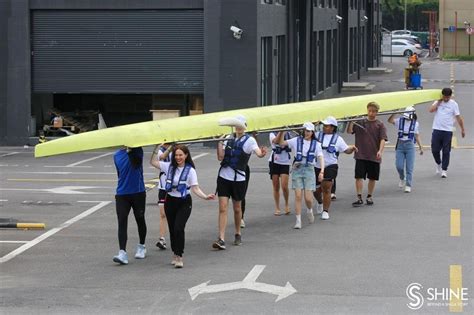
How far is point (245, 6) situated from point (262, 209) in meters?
11.5

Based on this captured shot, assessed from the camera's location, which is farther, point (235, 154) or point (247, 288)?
point (235, 154)

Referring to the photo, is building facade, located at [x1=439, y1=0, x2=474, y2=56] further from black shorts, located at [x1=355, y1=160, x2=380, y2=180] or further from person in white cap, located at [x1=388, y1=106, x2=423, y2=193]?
black shorts, located at [x1=355, y1=160, x2=380, y2=180]

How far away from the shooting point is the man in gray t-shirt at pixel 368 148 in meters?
18.3

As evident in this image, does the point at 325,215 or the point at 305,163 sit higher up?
the point at 305,163

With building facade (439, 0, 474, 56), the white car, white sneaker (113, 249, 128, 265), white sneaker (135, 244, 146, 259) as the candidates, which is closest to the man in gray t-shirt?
white sneaker (135, 244, 146, 259)

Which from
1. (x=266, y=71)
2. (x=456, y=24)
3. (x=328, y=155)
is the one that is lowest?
(x=328, y=155)

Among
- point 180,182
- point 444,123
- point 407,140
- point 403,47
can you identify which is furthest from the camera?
point 403,47

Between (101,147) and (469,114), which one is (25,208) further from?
(469,114)

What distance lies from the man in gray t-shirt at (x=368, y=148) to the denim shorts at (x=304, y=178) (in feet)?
7.42

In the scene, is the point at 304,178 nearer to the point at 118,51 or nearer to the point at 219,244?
the point at 219,244

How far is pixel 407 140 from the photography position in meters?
19.7

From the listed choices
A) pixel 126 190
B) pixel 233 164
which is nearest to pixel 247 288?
pixel 126 190

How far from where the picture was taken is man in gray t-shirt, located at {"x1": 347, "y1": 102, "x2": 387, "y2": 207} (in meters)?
18.3

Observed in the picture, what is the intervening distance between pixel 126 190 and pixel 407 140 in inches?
297
